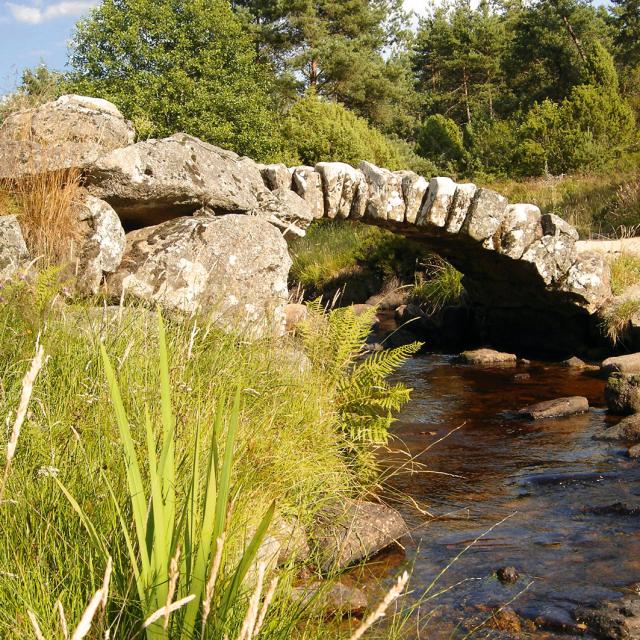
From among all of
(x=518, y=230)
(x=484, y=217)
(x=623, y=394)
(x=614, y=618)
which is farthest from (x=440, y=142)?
(x=614, y=618)

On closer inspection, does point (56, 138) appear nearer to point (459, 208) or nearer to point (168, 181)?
point (168, 181)

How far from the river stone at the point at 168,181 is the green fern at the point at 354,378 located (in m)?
1.93

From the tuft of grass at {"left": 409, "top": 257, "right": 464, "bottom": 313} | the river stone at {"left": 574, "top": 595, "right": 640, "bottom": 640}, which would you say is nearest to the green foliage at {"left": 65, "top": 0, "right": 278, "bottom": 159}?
the tuft of grass at {"left": 409, "top": 257, "right": 464, "bottom": 313}

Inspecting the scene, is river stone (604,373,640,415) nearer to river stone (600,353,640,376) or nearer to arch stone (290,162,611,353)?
river stone (600,353,640,376)

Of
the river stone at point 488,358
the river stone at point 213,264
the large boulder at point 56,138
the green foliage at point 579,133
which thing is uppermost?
the green foliage at point 579,133

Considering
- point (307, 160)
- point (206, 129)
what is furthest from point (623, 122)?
point (206, 129)

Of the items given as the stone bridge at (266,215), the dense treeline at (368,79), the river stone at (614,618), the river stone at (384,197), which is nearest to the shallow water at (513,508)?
the river stone at (614,618)

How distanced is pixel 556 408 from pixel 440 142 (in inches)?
1035

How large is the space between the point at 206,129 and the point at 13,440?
76.7 feet

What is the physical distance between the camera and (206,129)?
23.5 meters

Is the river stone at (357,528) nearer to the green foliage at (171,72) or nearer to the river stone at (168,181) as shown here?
the river stone at (168,181)

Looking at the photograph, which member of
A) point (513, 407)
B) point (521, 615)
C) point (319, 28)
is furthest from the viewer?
point (319, 28)

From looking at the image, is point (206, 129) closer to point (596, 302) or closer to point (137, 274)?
point (596, 302)

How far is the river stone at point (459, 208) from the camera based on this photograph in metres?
9.80
